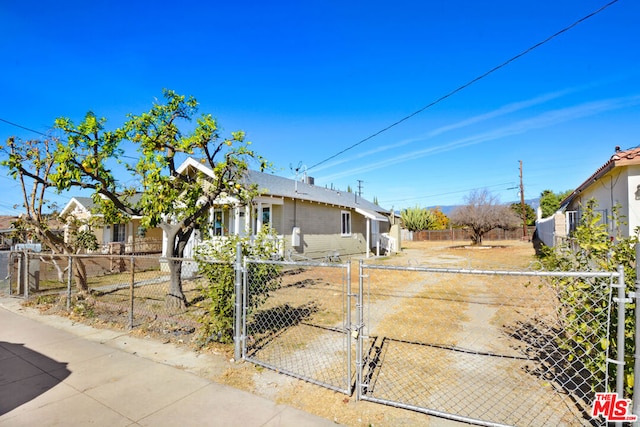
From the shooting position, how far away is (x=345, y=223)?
1898 cm

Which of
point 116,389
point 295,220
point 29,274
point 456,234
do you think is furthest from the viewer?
point 456,234

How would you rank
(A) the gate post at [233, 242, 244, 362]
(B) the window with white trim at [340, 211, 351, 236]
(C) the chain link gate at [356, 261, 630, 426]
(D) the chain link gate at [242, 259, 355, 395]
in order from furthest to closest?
1. (B) the window with white trim at [340, 211, 351, 236]
2. (A) the gate post at [233, 242, 244, 362]
3. (D) the chain link gate at [242, 259, 355, 395]
4. (C) the chain link gate at [356, 261, 630, 426]

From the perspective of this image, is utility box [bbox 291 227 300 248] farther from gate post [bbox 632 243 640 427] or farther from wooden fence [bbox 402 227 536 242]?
wooden fence [bbox 402 227 536 242]

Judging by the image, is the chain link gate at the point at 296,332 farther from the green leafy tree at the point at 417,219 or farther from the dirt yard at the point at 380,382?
the green leafy tree at the point at 417,219

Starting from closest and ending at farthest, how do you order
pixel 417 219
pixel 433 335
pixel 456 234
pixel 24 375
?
pixel 24 375
pixel 433 335
pixel 456 234
pixel 417 219

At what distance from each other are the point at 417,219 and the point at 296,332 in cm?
3874

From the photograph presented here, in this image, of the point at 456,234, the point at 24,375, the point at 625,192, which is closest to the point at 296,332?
the point at 24,375

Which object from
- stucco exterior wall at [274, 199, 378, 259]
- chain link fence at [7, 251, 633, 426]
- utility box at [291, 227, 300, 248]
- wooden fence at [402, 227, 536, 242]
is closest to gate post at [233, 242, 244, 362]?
chain link fence at [7, 251, 633, 426]

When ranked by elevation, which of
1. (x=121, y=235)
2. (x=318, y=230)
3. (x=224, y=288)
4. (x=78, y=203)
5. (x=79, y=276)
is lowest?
(x=79, y=276)

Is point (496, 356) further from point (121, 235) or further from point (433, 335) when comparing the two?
point (121, 235)

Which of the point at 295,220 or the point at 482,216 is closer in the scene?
the point at 295,220

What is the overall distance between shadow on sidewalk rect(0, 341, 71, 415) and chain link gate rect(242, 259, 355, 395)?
2322 mm

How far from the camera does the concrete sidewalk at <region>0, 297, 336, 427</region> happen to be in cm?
310

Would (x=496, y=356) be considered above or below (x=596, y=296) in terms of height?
below
